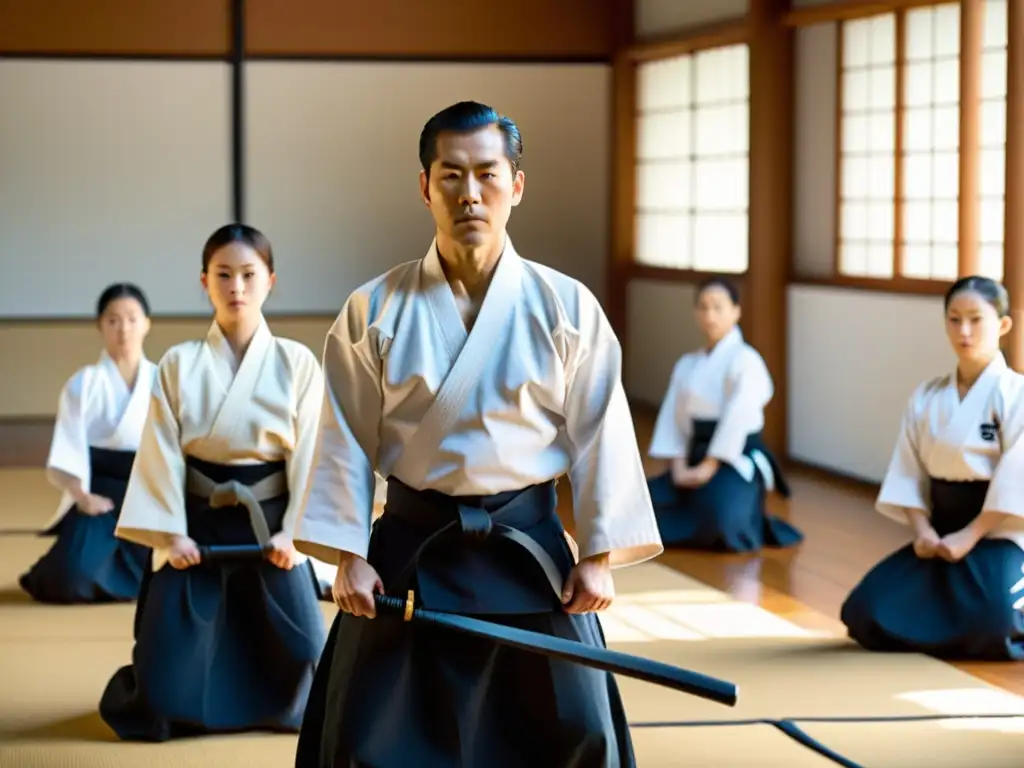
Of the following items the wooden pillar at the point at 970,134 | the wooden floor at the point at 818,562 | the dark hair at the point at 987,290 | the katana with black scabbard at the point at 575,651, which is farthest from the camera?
the wooden pillar at the point at 970,134

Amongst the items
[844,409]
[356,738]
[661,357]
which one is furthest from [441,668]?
[661,357]

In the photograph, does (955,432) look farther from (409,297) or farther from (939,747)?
(409,297)

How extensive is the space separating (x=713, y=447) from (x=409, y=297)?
161 inches

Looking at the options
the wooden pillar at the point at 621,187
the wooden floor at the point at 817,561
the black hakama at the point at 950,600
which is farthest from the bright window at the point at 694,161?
the black hakama at the point at 950,600

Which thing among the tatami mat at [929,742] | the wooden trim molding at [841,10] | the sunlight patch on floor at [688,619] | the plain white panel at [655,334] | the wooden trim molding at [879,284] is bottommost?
the tatami mat at [929,742]

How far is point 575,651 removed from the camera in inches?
102

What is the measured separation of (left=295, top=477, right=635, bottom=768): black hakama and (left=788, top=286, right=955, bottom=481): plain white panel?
4.85 metres

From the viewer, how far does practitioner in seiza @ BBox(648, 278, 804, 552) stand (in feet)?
22.0

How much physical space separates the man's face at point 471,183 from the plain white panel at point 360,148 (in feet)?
26.3

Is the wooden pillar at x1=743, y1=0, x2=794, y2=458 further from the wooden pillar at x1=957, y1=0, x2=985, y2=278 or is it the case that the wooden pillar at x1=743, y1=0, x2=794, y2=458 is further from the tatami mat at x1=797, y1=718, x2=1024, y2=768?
the tatami mat at x1=797, y1=718, x2=1024, y2=768

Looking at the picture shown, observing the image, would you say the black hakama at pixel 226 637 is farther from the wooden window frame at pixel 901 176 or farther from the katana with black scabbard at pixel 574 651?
the wooden window frame at pixel 901 176

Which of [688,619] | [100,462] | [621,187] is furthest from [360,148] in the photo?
[688,619]

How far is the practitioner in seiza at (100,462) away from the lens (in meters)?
5.58

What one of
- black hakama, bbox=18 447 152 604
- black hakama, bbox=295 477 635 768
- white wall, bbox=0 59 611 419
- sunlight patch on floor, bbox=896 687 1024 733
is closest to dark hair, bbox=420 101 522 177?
black hakama, bbox=295 477 635 768
